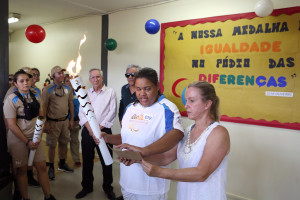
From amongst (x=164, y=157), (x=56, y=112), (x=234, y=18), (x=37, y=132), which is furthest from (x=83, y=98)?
(x=56, y=112)

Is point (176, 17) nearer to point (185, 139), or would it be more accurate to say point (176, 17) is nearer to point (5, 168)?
point (185, 139)

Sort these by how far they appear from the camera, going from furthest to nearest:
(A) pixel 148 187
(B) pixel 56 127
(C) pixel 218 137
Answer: (B) pixel 56 127, (A) pixel 148 187, (C) pixel 218 137

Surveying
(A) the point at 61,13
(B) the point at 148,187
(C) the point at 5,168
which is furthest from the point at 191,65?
(A) the point at 61,13

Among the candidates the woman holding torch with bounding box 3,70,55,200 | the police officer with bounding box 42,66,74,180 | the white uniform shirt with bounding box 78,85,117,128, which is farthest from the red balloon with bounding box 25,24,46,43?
the white uniform shirt with bounding box 78,85,117,128

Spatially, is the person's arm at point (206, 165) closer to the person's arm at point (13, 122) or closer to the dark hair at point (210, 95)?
the dark hair at point (210, 95)

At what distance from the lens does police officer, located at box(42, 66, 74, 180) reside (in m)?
3.66

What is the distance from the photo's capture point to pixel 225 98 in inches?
123

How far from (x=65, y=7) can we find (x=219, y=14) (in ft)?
8.84

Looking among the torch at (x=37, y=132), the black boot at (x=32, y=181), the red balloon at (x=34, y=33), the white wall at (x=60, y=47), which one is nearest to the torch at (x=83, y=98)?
the torch at (x=37, y=132)

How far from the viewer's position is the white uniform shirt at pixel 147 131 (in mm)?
1626

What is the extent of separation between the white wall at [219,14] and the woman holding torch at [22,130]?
1.76 meters

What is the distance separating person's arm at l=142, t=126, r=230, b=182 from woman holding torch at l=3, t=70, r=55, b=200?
6.16ft

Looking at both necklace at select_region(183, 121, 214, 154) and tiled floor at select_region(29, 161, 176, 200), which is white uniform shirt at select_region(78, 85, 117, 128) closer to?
Result: tiled floor at select_region(29, 161, 176, 200)

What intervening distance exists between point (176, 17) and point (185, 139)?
2.49 meters
